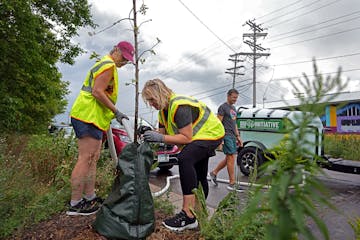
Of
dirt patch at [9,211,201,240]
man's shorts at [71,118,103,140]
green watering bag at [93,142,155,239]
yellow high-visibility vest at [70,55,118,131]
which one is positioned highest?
yellow high-visibility vest at [70,55,118,131]

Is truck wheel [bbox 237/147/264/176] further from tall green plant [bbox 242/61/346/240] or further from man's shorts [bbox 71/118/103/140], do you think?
tall green plant [bbox 242/61/346/240]

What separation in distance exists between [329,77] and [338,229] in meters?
3.65

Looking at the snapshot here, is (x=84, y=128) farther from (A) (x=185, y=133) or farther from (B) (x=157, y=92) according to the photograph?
(A) (x=185, y=133)

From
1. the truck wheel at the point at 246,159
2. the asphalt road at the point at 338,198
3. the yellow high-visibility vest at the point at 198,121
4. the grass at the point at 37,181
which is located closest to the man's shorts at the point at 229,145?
the asphalt road at the point at 338,198

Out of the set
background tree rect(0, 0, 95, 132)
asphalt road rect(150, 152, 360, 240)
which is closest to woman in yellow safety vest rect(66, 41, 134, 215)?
asphalt road rect(150, 152, 360, 240)

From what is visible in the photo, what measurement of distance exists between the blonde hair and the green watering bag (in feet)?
1.82

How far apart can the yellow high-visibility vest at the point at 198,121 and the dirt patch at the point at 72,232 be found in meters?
0.91

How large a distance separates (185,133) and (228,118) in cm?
306

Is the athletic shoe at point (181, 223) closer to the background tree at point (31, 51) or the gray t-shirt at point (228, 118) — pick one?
the gray t-shirt at point (228, 118)

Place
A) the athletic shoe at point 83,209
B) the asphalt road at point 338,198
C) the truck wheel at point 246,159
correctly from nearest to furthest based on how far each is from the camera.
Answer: the athletic shoe at point 83,209 < the asphalt road at point 338,198 < the truck wheel at point 246,159

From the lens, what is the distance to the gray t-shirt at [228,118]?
18.2 ft

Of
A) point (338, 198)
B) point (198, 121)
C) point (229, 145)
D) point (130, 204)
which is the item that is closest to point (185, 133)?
point (198, 121)

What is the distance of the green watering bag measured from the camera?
91.2 inches

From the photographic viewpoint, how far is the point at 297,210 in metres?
0.75
